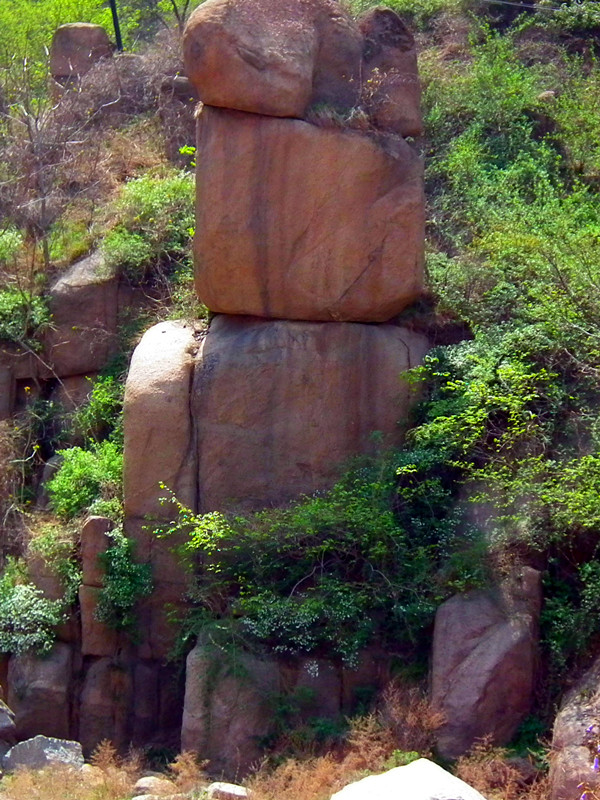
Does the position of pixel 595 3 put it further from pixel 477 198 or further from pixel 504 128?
pixel 477 198

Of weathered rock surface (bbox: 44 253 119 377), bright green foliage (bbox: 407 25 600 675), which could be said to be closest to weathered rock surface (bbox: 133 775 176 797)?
bright green foliage (bbox: 407 25 600 675)

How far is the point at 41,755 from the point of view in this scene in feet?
26.5

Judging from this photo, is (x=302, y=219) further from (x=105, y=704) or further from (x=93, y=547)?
(x=105, y=704)

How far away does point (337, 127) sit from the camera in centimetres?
974

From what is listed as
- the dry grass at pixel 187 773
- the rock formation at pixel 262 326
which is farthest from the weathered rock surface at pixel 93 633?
the dry grass at pixel 187 773

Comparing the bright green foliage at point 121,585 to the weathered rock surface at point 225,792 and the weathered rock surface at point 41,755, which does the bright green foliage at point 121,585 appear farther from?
the weathered rock surface at point 225,792

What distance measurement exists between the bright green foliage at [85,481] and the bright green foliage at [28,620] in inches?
37.1

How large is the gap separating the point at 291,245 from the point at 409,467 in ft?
7.92

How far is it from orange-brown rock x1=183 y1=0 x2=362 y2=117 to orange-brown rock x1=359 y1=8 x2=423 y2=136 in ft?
1.92

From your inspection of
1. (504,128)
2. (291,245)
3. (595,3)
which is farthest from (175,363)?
(595,3)

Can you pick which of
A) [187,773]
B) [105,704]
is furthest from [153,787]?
[105,704]

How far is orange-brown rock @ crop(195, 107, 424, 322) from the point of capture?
31.6 ft

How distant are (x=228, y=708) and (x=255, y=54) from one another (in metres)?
5.68

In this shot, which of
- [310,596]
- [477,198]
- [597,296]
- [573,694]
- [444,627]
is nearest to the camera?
[573,694]
